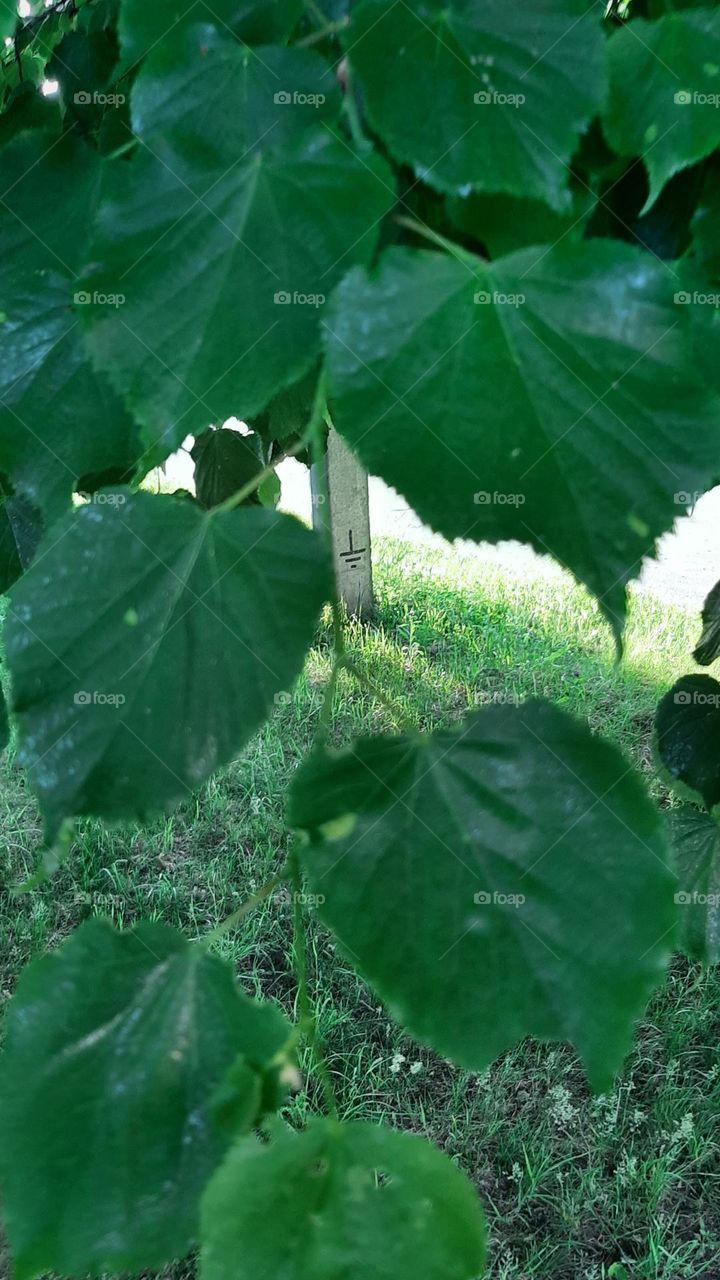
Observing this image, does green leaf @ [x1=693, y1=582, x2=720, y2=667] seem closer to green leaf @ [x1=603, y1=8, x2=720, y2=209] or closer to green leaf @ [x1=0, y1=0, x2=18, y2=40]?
green leaf @ [x1=603, y1=8, x2=720, y2=209]

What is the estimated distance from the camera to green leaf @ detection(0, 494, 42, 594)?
0.52m

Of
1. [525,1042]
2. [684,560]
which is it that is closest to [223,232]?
[525,1042]

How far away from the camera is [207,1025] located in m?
0.30

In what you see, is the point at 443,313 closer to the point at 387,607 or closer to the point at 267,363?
the point at 267,363

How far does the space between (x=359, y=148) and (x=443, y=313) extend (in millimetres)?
53

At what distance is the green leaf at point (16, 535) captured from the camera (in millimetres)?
516

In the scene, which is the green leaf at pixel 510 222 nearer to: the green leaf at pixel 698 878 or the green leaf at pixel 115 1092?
the green leaf at pixel 115 1092

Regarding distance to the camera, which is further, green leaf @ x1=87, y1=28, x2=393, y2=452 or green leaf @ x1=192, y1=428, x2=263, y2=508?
green leaf @ x1=192, y1=428, x2=263, y2=508

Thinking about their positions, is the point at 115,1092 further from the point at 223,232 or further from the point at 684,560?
the point at 684,560

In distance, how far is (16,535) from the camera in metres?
0.53

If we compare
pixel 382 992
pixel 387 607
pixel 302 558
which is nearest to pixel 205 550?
pixel 302 558

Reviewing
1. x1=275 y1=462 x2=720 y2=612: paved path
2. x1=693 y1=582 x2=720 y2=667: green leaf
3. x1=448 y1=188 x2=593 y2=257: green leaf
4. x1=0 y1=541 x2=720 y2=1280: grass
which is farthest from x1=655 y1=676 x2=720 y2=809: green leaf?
x1=275 y1=462 x2=720 y2=612: paved path

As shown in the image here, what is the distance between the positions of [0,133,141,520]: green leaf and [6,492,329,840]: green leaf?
8cm

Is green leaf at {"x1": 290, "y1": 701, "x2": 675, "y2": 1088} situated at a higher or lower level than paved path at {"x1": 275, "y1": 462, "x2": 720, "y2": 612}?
higher
